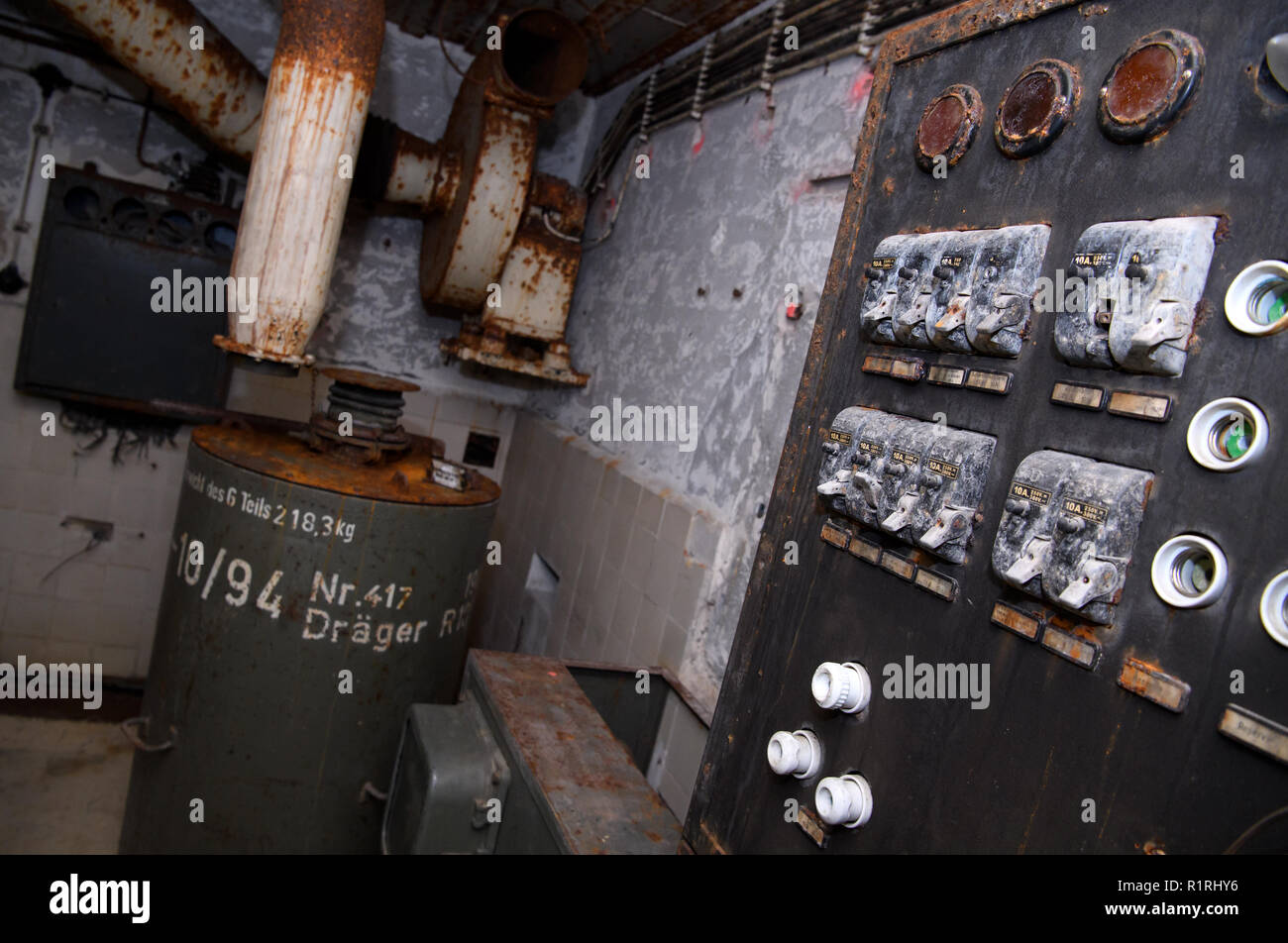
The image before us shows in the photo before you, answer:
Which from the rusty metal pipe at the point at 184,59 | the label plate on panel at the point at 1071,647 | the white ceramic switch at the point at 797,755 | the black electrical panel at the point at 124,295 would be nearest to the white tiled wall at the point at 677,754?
the white ceramic switch at the point at 797,755

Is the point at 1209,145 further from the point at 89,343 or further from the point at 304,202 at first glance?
the point at 89,343

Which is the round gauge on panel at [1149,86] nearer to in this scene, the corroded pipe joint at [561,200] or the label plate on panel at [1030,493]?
the label plate on panel at [1030,493]

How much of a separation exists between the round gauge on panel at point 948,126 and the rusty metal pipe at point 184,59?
2703mm

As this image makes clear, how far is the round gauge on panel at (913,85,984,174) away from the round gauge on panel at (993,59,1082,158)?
0.04 meters

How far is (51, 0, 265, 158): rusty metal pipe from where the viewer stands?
266cm

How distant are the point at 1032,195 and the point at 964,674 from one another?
1.79ft

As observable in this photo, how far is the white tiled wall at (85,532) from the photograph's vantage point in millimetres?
3658

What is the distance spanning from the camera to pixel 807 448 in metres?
1.20

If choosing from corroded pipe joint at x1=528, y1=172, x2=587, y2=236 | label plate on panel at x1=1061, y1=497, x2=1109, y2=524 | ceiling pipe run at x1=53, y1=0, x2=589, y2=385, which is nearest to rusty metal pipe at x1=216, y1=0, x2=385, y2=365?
ceiling pipe run at x1=53, y1=0, x2=589, y2=385

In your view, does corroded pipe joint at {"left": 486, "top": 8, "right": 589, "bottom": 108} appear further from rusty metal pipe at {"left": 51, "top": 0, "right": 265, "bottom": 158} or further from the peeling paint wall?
rusty metal pipe at {"left": 51, "top": 0, "right": 265, "bottom": 158}

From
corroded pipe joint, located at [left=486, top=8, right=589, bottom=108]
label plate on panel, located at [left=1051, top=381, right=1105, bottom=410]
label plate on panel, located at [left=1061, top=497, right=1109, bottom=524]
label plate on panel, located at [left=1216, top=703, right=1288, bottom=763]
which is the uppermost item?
corroded pipe joint, located at [left=486, top=8, right=589, bottom=108]

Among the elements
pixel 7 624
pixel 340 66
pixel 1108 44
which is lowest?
pixel 7 624

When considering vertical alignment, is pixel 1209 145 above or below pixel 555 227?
below

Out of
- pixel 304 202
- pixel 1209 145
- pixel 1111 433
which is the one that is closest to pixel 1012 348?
Result: pixel 1111 433
